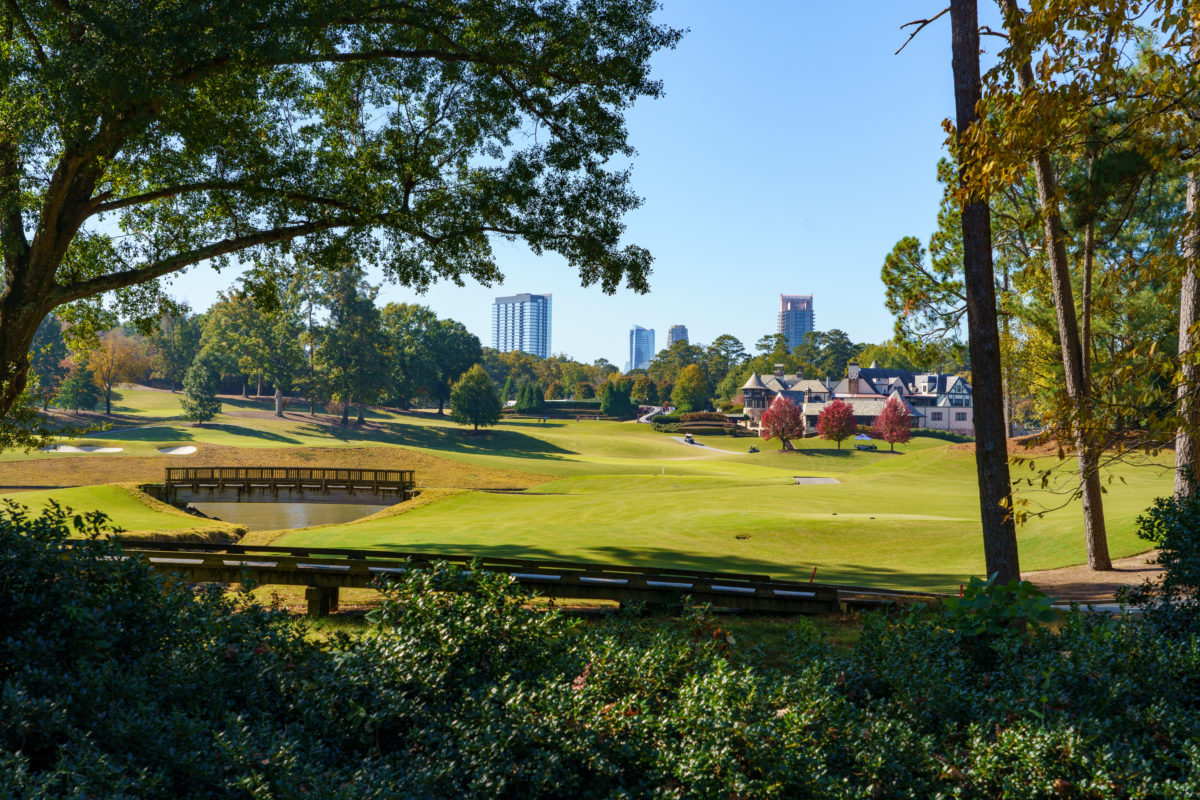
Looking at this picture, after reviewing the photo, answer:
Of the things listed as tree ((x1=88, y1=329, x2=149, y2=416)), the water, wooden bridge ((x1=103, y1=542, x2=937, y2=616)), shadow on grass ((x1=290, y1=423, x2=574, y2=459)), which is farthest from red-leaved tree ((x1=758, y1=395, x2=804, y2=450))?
tree ((x1=88, y1=329, x2=149, y2=416))

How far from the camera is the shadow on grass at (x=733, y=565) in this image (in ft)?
54.4

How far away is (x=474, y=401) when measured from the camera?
76.1m

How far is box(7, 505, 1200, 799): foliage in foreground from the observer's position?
4332 millimetres

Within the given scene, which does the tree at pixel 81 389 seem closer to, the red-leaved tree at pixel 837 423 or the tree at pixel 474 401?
the tree at pixel 474 401

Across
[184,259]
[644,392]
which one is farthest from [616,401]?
[184,259]

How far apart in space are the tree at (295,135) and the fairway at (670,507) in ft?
27.9

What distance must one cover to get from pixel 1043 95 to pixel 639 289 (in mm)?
11637

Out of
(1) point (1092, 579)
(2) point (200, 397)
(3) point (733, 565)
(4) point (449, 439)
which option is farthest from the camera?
(4) point (449, 439)

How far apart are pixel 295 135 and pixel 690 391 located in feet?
311

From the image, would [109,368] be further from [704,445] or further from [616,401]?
[616,401]

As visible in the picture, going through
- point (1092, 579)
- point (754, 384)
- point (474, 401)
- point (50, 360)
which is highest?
point (50, 360)

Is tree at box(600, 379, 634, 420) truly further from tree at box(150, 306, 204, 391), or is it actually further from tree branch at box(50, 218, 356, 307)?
tree branch at box(50, 218, 356, 307)

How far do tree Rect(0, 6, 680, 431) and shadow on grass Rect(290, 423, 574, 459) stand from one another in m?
49.2

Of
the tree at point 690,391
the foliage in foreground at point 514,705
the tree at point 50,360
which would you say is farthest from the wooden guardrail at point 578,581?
the tree at point 690,391
